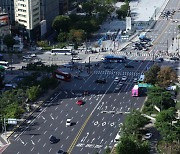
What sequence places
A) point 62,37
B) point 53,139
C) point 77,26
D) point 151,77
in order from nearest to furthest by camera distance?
point 53,139
point 151,77
point 62,37
point 77,26

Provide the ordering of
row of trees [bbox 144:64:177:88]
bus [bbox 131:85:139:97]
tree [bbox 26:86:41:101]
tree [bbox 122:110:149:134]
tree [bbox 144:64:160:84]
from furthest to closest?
tree [bbox 144:64:160:84] → row of trees [bbox 144:64:177:88] → bus [bbox 131:85:139:97] → tree [bbox 26:86:41:101] → tree [bbox 122:110:149:134]

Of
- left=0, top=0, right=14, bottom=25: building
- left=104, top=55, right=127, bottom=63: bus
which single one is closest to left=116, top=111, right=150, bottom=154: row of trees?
left=104, top=55, right=127, bottom=63: bus

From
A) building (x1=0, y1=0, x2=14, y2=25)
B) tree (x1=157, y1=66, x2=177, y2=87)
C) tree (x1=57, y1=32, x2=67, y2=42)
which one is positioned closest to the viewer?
tree (x1=157, y1=66, x2=177, y2=87)

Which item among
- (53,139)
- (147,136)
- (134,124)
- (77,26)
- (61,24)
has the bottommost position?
(53,139)

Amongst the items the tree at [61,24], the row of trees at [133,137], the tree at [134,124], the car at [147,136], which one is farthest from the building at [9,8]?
the car at [147,136]

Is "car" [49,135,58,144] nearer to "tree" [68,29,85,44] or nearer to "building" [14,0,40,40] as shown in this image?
"tree" [68,29,85,44]

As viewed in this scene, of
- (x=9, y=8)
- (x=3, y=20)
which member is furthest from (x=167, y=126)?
(x=9, y=8)

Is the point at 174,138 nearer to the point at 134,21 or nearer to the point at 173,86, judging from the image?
the point at 173,86

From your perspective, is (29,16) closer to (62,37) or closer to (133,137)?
(62,37)

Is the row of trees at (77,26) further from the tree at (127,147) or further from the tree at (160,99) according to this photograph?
the tree at (127,147)
